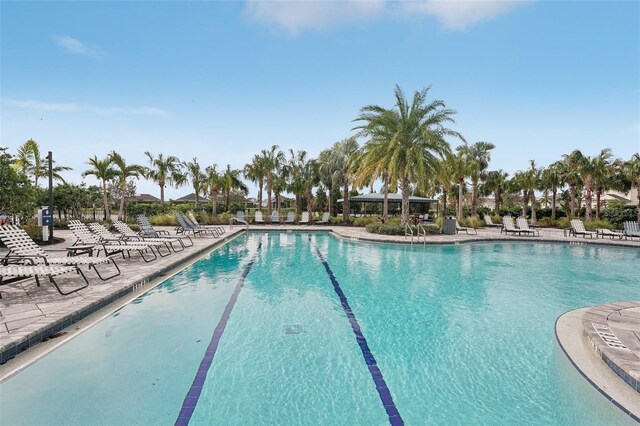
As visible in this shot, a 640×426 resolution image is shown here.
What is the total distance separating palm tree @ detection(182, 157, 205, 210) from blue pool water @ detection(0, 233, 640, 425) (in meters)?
30.0

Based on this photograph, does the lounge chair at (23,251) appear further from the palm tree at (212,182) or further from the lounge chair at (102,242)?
the palm tree at (212,182)

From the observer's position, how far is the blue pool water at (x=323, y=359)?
293 cm

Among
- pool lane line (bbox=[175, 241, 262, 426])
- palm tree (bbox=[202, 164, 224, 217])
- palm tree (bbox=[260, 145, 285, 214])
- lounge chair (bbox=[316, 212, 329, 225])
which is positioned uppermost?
palm tree (bbox=[260, 145, 285, 214])

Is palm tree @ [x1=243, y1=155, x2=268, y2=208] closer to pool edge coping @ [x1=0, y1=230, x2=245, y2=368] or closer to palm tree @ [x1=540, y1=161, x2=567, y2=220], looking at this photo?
pool edge coping @ [x1=0, y1=230, x2=245, y2=368]

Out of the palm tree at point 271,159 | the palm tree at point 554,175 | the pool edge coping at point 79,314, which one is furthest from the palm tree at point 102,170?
the palm tree at point 554,175

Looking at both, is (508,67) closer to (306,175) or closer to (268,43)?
(268,43)

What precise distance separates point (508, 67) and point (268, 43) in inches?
492

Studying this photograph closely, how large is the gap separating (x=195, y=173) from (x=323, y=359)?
35.0 meters

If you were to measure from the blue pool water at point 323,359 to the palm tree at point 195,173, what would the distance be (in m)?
30.0

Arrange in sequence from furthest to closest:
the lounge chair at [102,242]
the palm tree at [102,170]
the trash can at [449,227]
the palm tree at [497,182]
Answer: the palm tree at [497,182]
the palm tree at [102,170]
the trash can at [449,227]
the lounge chair at [102,242]

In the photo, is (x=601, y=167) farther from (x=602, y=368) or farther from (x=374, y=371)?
(x=374, y=371)

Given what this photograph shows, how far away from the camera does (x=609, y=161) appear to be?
26375 millimetres

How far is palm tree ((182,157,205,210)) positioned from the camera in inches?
1395

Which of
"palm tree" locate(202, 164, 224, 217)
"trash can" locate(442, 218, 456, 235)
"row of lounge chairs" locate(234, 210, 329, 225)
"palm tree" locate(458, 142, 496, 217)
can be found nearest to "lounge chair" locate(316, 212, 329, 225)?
"row of lounge chairs" locate(234, 210, 329, 225)
